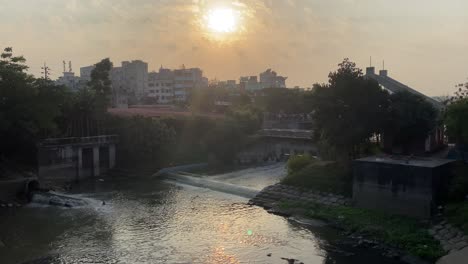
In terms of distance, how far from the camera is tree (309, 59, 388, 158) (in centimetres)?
3491

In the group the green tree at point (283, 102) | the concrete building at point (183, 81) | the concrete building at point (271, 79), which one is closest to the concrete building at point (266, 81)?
the concrete building at point (271, 79)

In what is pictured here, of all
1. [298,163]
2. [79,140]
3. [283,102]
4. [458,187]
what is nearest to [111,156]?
[79,140]

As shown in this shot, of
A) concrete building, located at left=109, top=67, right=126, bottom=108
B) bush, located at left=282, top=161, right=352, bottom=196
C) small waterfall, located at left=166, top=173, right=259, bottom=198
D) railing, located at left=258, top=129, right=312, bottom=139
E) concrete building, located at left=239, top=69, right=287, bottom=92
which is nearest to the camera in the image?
bush, located at left=282, top=161, right=352, bottom=196

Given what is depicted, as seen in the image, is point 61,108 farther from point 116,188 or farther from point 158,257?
point 158,257

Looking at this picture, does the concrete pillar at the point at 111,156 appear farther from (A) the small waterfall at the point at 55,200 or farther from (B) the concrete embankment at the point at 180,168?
(A) the small waterfall at the point at 55,200

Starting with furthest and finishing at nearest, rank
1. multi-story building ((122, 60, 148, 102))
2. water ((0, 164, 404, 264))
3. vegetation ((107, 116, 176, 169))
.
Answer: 1. multi-story building ((122, 60, 148, 102))
2. vegetation ((107, 116, 176, 169))
3. water ((0, 164, 404, 264))

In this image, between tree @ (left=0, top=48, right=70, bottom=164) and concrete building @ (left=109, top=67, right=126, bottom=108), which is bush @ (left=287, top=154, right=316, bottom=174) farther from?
concrete building @ (left=109, top=67, right=126, bottom=108)

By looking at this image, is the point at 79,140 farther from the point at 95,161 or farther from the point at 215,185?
the point at 215,185

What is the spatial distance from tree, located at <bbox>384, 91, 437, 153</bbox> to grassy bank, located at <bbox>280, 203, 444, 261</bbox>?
9.11 m

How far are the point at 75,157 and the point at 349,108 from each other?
3317 cm

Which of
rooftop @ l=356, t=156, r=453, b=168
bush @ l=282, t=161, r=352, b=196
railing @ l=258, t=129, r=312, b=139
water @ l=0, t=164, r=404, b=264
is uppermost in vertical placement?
railing @ l=258, t=129, r=312, b=139

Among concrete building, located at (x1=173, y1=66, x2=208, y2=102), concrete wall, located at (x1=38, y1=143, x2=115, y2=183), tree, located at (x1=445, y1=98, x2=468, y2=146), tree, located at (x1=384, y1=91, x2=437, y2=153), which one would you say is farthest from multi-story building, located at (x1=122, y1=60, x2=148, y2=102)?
tree, located at (x1=445, y1=98, x2=468, y2=146)

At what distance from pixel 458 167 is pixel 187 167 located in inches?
1313

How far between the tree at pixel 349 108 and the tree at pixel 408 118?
34.3 inches
